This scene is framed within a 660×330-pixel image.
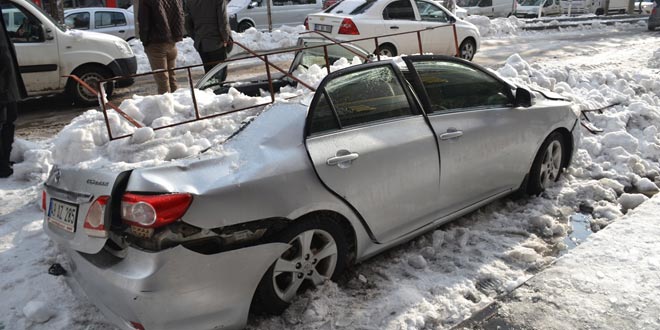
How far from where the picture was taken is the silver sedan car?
8.79 ft

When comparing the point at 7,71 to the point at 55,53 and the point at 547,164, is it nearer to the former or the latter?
the point at 55,53

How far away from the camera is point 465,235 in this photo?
4.11m

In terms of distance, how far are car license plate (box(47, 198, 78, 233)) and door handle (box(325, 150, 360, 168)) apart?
55.4 inches

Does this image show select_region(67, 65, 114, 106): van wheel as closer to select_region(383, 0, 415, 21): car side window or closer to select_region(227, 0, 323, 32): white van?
select_region(383, 0, 415, 21): car side window

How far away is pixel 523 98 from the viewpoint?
4.49 meters

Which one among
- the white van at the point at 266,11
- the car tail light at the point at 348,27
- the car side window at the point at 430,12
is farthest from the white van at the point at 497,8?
the car tail light at the point at 348,27

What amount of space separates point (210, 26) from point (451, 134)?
4.68m

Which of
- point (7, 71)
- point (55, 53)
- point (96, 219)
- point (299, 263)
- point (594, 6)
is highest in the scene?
point (594, 6)

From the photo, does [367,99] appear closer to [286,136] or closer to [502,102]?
[286,136]

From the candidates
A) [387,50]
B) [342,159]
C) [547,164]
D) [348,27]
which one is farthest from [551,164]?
[348,27]

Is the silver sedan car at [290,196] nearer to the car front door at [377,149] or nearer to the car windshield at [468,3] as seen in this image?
the car front door at [377,149]

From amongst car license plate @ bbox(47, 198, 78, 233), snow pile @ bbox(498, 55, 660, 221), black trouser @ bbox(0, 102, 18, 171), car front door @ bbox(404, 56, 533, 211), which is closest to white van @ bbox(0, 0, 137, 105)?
black trouser @ bbox(0, 102, 18, 171)

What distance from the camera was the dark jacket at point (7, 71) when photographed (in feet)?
17.2

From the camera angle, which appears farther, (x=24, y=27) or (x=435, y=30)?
(x=435, y=30)
